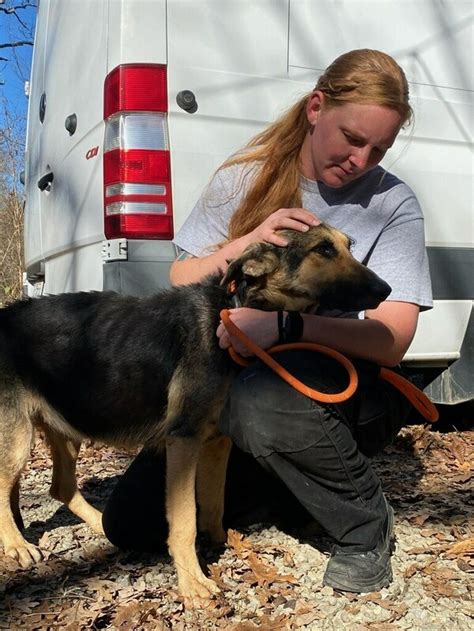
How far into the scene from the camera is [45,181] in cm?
512

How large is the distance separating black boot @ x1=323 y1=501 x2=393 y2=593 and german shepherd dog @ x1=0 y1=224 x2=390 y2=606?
522 millimetres

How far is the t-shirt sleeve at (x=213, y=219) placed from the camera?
337cm

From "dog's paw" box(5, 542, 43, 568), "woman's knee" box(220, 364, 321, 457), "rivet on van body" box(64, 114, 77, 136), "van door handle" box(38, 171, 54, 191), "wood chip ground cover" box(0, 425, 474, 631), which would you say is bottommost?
"wood chip ground cover" box(0, 425, 474, 631)

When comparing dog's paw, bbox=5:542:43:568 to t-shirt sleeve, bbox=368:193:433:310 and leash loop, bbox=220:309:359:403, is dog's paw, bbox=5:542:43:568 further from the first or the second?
t-shirt sleeve, bbox=368:193:433:310

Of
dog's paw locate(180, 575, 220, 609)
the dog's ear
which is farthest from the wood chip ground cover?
the dog's ear

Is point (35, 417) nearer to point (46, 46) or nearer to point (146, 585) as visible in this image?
point (146, 585)

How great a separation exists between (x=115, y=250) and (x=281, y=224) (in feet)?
4.20

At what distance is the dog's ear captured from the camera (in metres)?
2.96

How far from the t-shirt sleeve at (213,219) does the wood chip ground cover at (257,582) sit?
58.4 inches

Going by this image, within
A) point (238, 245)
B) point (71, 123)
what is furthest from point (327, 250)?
point (71, 123)

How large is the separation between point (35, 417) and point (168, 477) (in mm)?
904

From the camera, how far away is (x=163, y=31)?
3.84 meters

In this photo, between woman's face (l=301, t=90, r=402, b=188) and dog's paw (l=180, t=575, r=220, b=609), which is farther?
woman's face (l=301, t=90, r=402, b=188)

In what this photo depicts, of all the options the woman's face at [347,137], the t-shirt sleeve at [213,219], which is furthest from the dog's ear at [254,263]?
the woman's face at [347,137]
